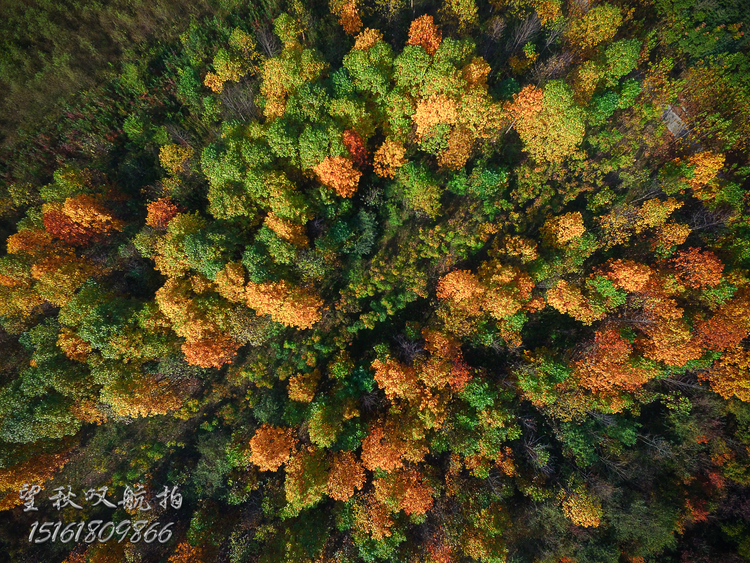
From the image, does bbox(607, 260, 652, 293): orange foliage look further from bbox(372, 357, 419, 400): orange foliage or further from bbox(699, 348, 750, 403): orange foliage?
bbox(372, 357, 419, 400): orange foliage

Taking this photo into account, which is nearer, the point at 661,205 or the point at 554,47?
the point at 661,205

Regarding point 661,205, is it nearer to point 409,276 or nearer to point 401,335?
point 409,276

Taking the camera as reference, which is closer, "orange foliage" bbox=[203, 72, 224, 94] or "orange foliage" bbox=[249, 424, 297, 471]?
"orange foliage" bbox=[249, 424, 297, 471]

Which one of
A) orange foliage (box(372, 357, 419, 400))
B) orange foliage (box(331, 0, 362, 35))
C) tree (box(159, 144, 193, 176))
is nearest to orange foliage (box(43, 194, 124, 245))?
tree (box(159, 144, 193, 176))

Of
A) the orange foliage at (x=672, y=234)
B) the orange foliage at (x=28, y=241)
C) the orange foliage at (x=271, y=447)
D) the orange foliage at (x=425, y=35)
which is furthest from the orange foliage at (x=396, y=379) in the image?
the orange foliage at (x=28, y=241)

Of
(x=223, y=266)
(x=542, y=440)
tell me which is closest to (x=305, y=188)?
(x=223, y=266)

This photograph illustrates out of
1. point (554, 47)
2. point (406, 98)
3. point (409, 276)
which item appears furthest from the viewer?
point (554, 47)

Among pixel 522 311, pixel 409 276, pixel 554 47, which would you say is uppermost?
pixel 554 47
